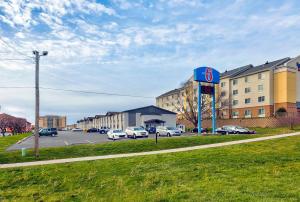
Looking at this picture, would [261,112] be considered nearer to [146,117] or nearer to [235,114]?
[235,114]

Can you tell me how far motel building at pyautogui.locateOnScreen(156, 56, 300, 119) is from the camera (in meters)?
53.7

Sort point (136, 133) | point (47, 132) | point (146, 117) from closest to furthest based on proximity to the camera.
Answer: point (136, 133) → point (47, 132) → point (146, 117)

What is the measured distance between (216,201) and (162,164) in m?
5.90

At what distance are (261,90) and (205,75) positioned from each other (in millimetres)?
27176

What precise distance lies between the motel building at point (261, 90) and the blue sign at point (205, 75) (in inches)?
812

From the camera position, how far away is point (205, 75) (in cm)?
3441

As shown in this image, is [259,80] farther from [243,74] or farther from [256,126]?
[256,126]

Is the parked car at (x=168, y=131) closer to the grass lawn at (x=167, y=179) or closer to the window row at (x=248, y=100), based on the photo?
the grass lawn at (x=167, y=179)

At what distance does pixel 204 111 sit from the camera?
60062mm

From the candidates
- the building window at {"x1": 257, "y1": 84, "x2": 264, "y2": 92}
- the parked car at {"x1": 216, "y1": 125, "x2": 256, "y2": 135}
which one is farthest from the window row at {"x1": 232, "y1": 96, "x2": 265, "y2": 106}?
the parked car at {"x1": 216, "y1": 125, "x2": 256, "y2": 135}

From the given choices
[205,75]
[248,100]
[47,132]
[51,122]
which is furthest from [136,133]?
[51,122]

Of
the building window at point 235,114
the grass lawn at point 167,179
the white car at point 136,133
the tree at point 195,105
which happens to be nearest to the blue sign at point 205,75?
the white car at point 136,133

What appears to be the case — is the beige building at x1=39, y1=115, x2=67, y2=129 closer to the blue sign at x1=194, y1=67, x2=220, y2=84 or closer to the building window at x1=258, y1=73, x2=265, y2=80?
the building window at x1=258, y1=73, x2=265, y2=80

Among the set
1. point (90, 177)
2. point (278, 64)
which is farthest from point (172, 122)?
point (90, 177)
